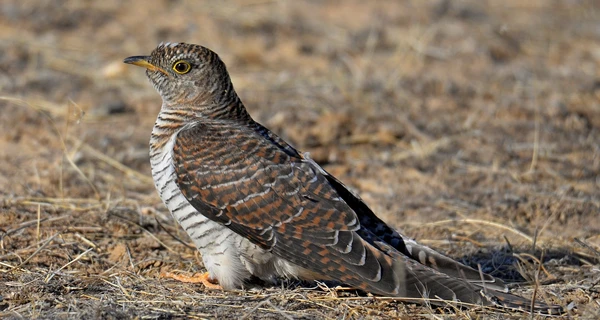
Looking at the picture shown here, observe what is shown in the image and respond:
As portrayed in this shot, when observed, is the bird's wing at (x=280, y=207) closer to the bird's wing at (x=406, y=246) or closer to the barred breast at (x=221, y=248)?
the barred breast at (x=221, y=248)

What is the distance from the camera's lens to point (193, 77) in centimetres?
537

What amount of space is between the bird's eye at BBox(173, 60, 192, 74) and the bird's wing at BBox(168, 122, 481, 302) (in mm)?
657

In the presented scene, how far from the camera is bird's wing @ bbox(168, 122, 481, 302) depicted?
4.57m

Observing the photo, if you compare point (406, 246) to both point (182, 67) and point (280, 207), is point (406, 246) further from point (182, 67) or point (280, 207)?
point (182, 67)

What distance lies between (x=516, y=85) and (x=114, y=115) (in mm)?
4803

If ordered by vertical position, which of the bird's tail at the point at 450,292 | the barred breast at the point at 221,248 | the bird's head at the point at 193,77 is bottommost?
the bird's tail at the point at 450,292

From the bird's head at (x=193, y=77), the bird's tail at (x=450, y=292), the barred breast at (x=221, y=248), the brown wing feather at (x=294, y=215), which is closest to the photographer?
the bird's tail at (x=450, y=292)

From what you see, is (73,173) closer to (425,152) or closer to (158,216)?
(158,216)

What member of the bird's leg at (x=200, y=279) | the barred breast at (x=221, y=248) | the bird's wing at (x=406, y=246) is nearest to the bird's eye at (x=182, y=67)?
the barred breast at (x=221, y=248)

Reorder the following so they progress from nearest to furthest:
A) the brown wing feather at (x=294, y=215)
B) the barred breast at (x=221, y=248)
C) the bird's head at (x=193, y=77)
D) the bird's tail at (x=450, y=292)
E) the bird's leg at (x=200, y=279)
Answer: the bird's tail at (x=450, y=292) → the brown wing feather at (x=294, y=215) → the barred breast at (x=221, y=248) → the bird's leg at (x=200, y=279) → the bird's head at (x=193, y=77)

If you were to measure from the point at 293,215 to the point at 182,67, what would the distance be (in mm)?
1411

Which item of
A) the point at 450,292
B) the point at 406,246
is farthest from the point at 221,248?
the point at 450,292

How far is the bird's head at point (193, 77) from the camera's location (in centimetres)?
536

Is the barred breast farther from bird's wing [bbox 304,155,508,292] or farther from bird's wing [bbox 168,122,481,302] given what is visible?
bird's wing [bbox 304,155,508,292]
